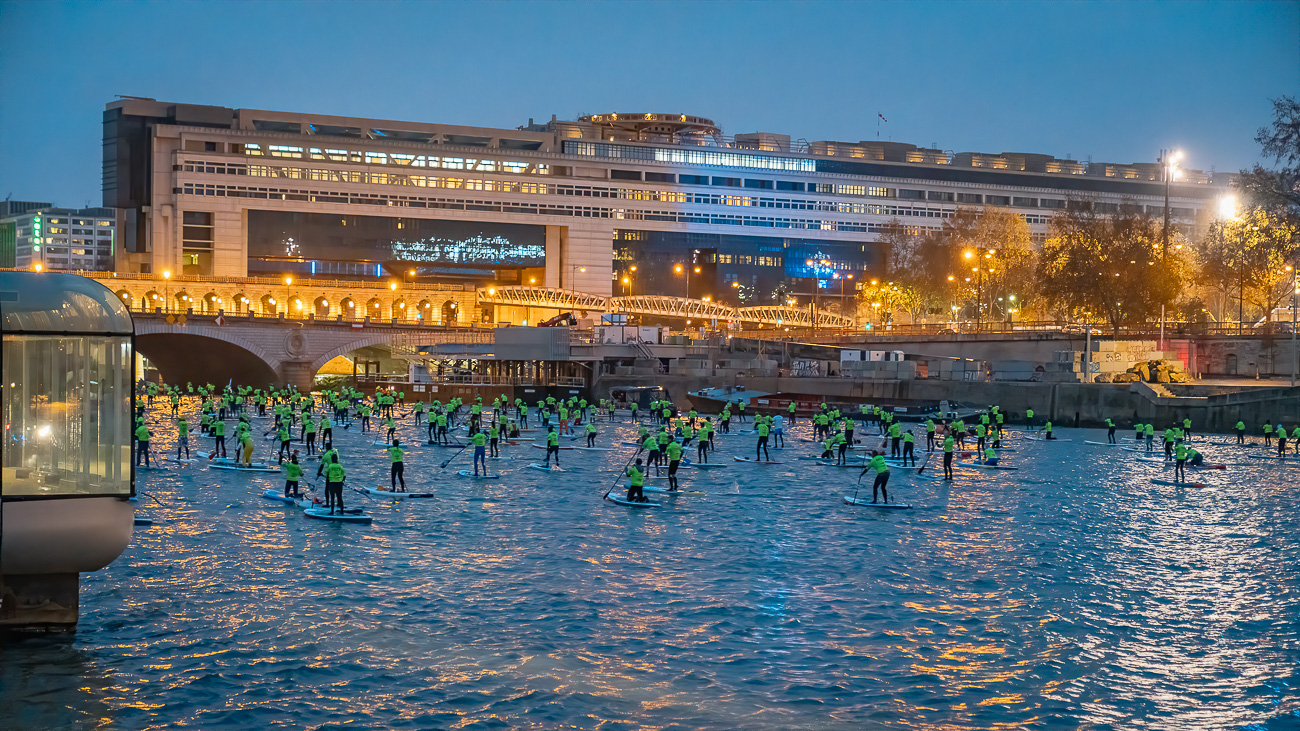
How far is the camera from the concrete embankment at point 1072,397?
64188mm

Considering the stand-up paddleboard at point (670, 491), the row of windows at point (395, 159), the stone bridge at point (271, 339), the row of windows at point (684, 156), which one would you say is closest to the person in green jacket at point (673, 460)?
the stand-up paddleboard at point (670, 491)

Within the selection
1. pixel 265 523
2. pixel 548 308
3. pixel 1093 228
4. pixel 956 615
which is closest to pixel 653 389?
pixel 1093 228

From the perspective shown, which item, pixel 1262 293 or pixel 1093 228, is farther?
pixel 1262 293

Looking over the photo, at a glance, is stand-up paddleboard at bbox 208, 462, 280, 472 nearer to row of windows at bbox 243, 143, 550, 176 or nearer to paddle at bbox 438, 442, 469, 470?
paddle at bbox 438, 442, 469, 470

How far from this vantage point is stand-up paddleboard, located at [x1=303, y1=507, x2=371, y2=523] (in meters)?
31.0

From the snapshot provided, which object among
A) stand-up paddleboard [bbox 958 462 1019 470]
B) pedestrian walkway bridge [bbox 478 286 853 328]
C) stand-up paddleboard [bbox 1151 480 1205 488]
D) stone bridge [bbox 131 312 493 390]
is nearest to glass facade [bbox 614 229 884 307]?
pedestrian walkway bridge [bbox 478 286 853 328]

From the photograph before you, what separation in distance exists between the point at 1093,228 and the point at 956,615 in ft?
253

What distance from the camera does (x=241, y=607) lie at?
2169cm

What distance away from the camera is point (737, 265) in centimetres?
14688

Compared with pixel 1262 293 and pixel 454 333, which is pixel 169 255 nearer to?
pixel 454 333

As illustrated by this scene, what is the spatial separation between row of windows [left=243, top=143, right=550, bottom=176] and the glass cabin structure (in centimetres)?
11253

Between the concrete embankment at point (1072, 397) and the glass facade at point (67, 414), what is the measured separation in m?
60.5

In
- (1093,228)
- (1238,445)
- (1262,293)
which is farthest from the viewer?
(1262,293)

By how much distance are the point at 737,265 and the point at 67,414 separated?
5159 inches
